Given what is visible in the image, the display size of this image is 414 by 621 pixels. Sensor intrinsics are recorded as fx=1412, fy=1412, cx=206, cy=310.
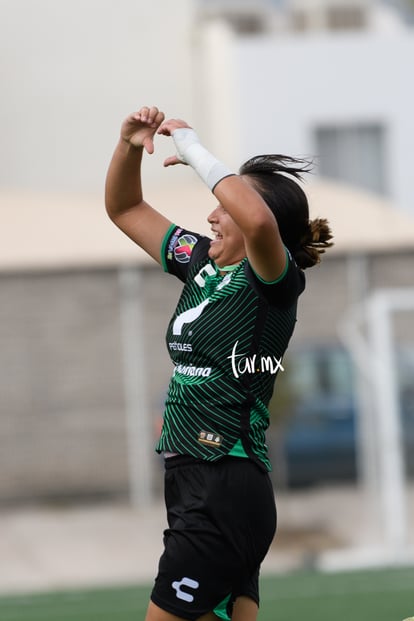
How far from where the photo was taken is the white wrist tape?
3670 millimetres

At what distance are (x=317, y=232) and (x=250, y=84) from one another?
593 inches

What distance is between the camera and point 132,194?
4262 mm

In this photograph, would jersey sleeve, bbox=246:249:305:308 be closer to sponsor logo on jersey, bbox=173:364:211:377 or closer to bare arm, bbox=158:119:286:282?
bare arm, bbox=158:119:286:282

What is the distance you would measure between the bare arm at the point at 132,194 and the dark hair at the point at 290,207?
1.18 ft

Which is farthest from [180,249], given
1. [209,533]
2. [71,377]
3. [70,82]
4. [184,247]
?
[70,82]

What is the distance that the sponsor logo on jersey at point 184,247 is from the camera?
4.09 metres

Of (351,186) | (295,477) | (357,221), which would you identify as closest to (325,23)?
(351,186)

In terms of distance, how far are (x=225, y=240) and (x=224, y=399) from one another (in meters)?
0.43

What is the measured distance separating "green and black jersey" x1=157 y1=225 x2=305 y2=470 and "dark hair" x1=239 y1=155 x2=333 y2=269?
13cm

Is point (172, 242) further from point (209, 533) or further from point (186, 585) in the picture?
point (186, 585)

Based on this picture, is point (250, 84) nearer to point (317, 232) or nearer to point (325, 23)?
point (325, 23)

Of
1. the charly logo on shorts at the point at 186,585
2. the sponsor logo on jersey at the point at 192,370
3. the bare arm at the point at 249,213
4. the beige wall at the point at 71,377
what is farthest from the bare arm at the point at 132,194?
the beige wall at the point at 71,377

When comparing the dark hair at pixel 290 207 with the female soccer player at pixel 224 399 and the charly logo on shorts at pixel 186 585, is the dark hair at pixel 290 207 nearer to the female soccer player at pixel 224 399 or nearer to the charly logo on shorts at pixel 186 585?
the female soccer player at pixel 224 399

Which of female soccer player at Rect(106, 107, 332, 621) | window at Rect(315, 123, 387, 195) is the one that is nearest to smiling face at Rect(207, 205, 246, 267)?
female soccer player at Rect(106, 107, 332, 621)
